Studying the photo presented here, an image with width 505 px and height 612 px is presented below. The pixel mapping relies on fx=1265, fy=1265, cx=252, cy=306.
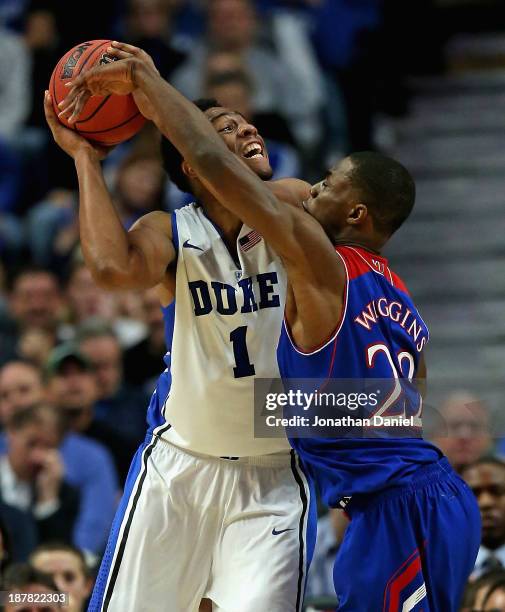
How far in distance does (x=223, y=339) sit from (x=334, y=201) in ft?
2.17

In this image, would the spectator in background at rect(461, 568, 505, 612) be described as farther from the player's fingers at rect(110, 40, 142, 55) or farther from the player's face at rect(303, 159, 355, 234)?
the player's fingers at rect(110, 40, 142, 55)

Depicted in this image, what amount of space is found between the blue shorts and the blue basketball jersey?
7 cm

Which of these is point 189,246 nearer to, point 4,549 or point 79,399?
point 4,549

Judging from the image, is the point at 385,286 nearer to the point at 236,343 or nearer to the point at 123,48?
the point at 236,343

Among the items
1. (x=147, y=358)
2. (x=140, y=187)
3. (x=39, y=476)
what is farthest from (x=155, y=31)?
(x=39, y=476)

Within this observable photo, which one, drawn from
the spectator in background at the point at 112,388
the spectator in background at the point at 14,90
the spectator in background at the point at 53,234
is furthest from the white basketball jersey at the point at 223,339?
the spectator in background at the point at 14,90

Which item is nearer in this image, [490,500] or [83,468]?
[490,500]

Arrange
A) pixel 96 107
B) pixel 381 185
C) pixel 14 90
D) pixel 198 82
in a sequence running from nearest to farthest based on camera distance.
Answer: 1. pixel 381 185
2. pixel 96 107
3. pixel 198 82
4. pixel 14 90

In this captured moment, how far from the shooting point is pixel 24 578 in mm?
5352

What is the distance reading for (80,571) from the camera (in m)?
5.61

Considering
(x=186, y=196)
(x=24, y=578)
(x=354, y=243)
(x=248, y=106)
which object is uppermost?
(x=248, y=106)

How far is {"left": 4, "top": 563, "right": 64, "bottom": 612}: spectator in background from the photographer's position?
5219 millimetres

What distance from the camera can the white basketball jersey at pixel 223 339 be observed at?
14.5 feet

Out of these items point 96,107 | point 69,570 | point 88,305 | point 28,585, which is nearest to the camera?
point 96,107
